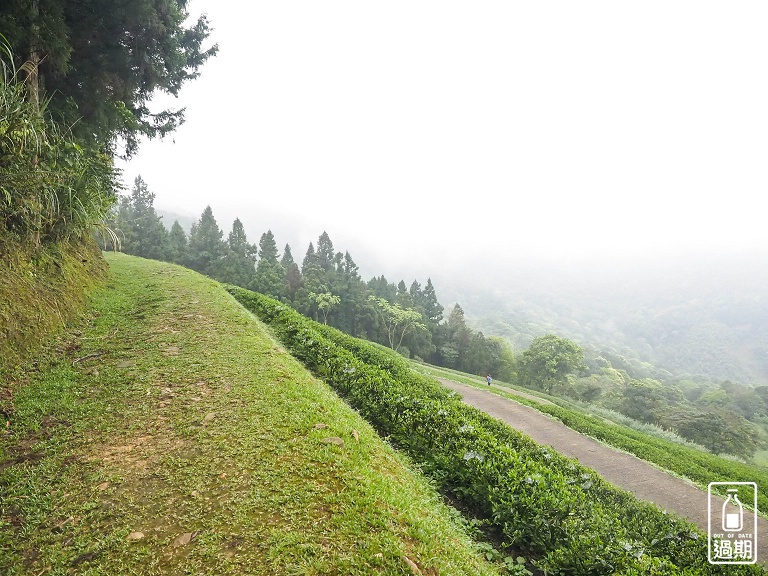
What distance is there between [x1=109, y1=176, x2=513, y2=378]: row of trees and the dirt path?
30115 millimetres

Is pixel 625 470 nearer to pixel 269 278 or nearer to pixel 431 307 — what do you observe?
pixel 269 278

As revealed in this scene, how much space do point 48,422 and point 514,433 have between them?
7.40m

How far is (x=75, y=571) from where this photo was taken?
2.52 meters

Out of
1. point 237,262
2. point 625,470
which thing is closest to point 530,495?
point 625,470

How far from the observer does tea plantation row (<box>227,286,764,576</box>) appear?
357cm

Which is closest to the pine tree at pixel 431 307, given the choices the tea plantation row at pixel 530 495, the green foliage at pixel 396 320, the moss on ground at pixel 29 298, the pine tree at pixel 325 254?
the green foliage at pixel 396 320

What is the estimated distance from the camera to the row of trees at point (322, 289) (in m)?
43.1

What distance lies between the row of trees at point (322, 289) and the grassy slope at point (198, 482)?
3544cm

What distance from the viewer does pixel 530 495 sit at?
4.20m

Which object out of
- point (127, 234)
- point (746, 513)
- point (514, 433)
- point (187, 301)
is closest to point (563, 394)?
point (746, 513)

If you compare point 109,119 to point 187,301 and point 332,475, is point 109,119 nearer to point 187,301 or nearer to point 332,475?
point 187,301

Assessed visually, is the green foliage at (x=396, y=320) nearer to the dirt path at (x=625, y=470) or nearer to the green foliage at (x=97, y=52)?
the dirt path at (x=625, y=470)

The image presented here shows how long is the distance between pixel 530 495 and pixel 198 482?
12.4 feet

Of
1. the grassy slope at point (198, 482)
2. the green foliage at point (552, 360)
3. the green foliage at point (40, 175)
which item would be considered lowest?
the green foliage at point (552, 360)
